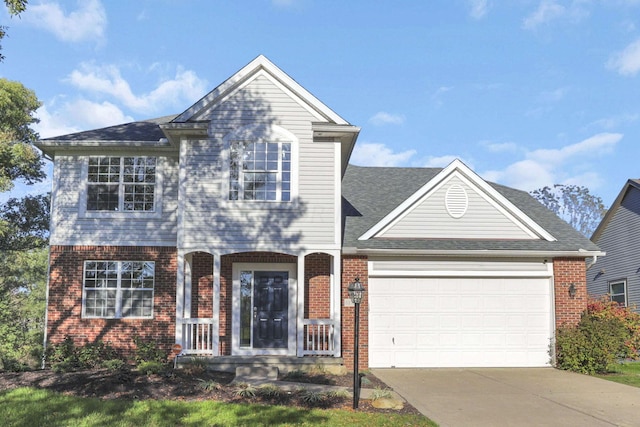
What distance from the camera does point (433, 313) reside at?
51.3ft

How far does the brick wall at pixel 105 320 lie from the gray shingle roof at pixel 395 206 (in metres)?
4.83

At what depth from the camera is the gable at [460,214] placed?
15945mm

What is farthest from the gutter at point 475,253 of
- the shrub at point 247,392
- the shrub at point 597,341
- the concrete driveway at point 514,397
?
the shrub at point 247,392

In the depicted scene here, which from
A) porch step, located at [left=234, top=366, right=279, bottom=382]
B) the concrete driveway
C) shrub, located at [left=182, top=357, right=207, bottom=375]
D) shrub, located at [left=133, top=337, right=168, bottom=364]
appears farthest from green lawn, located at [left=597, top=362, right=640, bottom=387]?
shrub, located at [left=133, top=337, right=168, bottom=364]

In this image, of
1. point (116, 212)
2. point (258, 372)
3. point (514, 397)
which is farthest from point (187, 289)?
point (514, 397)

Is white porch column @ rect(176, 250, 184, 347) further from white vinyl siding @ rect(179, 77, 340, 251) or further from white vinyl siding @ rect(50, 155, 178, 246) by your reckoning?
white vinyl siding @ rect(50, 155, 178, 246)

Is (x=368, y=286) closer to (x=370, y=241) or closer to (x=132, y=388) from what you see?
(x=370, y=241)

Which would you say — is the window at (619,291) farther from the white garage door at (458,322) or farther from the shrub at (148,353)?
the shrub at (148,353)

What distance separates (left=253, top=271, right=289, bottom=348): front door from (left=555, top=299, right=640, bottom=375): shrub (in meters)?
7.05

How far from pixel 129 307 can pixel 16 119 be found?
44.4 feet

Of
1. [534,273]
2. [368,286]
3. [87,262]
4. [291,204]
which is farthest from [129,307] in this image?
[534,273]

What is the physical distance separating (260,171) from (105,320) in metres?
5.58

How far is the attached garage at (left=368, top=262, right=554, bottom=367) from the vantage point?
50.7 ft

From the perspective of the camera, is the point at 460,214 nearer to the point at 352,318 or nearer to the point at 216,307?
the point at 352,318
